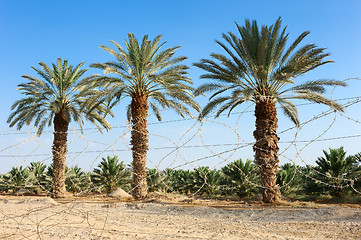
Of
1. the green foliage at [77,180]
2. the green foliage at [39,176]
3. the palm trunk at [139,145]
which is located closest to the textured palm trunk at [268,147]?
the palm trunk at [139,145]

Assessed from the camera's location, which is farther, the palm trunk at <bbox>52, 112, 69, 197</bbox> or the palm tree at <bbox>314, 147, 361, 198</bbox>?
the palm trunk at <bbox>52, 112, 69, 197</bbox>

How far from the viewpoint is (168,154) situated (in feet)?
18.7

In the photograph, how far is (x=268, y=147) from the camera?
44.1 ft

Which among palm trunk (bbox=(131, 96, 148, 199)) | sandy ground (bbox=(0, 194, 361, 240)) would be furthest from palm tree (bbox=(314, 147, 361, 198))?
palm trunk (bbox=(131, 96, 148, 199))

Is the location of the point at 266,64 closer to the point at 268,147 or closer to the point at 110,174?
the point at 268,147

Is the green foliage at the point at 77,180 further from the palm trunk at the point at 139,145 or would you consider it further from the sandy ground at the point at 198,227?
the sandy ground at the point at 198,227

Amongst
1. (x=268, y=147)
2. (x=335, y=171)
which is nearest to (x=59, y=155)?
(x=268, y=147)

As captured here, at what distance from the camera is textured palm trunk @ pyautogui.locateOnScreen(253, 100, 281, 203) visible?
13484 mm

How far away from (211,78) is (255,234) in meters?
8.84

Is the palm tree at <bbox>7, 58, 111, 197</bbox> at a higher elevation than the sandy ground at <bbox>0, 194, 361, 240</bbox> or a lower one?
higher

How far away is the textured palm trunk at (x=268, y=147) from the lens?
1348 centimetres

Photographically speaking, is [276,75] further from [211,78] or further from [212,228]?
[212,228]

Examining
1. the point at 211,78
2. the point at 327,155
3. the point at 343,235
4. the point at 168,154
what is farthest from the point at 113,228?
the point at 327,155

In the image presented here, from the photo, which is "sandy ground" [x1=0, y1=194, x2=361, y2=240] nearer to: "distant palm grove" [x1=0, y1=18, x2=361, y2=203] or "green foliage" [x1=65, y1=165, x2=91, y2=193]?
"distant palm grove" [x1=0, y1=18, x2=361, y2=203]
